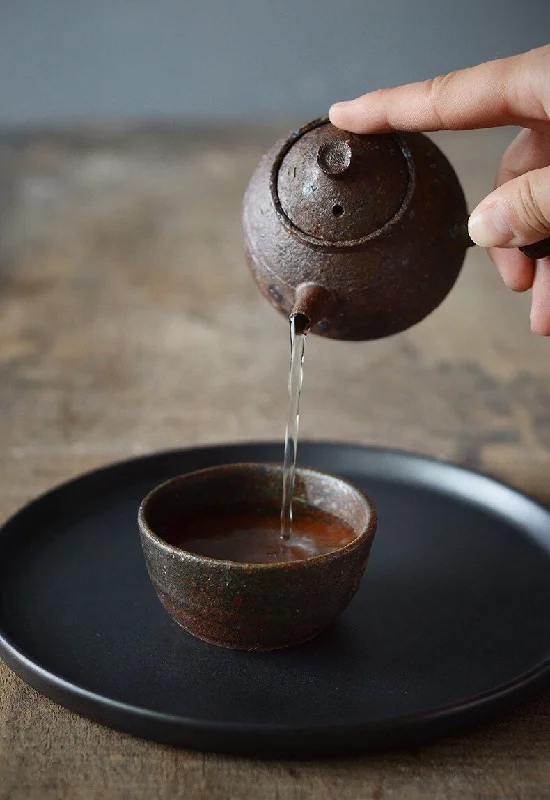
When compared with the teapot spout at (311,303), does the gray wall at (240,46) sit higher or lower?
higher

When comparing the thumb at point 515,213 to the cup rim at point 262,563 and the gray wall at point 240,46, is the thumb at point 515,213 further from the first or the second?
the gray wall at point 240,46

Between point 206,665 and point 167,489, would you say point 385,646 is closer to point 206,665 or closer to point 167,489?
point 206,665

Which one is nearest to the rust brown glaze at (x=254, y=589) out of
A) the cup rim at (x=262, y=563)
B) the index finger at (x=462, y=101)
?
the cup rim at (x=262, y=563)

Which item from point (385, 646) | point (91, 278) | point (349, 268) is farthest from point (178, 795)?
point (91, 278)

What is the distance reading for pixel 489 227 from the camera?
1.19m

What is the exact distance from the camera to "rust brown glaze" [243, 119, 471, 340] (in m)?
1.15

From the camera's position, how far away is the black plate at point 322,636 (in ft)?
3.22

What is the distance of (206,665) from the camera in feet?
3.56

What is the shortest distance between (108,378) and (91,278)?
1.00 metres

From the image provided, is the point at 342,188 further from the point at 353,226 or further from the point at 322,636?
the point at 322,636

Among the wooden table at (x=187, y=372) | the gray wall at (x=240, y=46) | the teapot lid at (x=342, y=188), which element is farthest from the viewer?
the gray wall at (x=240, y=46)

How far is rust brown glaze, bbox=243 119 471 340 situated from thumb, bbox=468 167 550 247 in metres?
0.04

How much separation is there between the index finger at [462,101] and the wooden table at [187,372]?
0.70m

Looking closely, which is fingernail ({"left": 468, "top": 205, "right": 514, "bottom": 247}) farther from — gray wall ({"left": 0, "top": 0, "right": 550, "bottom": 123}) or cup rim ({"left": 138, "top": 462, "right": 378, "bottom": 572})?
gray wall ({"left": 0, "top": 0, "right": 550, "bottom": 123})
